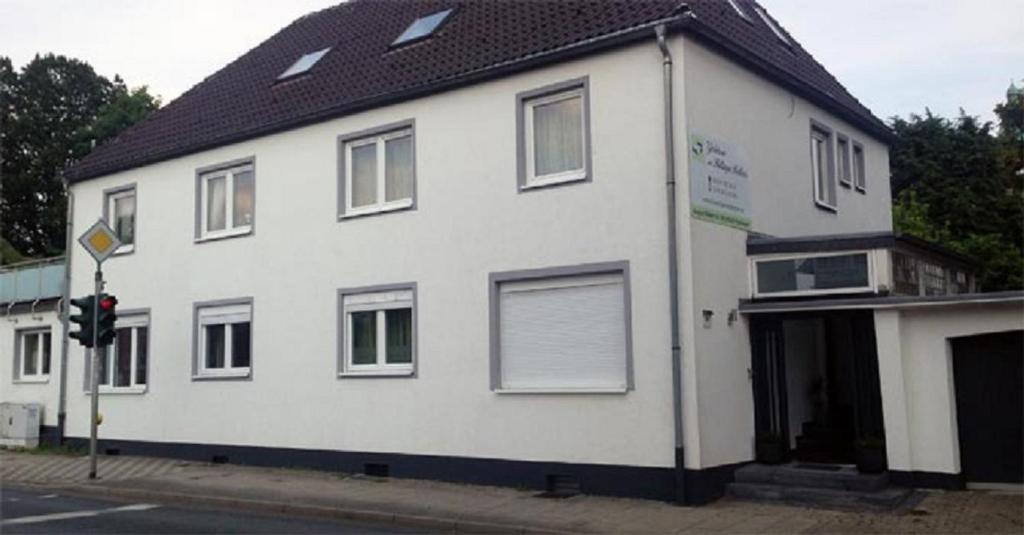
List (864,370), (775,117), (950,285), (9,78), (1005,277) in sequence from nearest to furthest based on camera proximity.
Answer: (864,370)
(775,117)
(950,285)
(1005,277)
(9,78)

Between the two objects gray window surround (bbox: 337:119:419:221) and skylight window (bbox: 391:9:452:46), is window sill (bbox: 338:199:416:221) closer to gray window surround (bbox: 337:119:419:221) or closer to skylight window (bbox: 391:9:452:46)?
gray window surround (bbox: 337:119:419:221)

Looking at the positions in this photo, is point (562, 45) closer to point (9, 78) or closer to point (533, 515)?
point (533, 515)

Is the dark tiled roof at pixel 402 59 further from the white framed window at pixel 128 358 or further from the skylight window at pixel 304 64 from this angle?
the white framed window at pixel 128 358

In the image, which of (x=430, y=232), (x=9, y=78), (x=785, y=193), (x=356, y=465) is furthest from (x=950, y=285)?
(x=9, y=78)

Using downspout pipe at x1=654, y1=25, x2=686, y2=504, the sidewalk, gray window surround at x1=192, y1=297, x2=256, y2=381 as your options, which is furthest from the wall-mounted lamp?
gray window surround at x1=192, y1=297, x2=256, y2=381

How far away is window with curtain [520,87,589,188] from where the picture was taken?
13.4 m

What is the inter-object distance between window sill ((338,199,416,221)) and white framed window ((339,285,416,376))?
47.4 inches

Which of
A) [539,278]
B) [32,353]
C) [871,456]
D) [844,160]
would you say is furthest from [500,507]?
[32,353]

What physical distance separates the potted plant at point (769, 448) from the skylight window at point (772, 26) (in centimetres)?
849

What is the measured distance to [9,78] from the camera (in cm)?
4428

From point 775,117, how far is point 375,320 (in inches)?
274

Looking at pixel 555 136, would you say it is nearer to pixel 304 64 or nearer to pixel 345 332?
pixel 345 332

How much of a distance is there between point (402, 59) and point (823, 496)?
9.58m

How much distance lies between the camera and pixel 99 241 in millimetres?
15484
